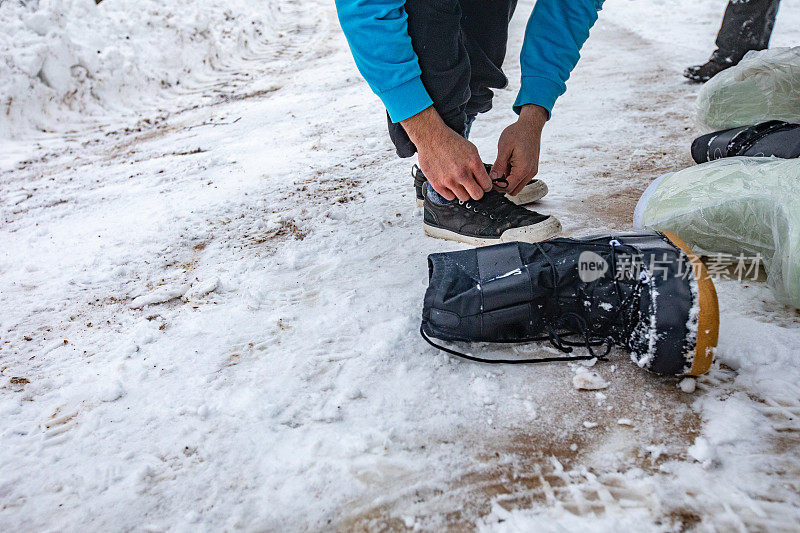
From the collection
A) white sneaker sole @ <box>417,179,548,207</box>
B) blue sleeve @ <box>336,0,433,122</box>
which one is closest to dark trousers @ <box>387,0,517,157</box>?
blue sleeve @ <box>336,0,433,122</box>

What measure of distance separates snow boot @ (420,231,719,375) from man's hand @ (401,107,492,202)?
0.72ft

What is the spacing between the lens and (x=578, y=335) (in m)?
1.22

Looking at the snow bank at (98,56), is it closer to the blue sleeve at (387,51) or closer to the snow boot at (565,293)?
the blue sleeve at (387,51)

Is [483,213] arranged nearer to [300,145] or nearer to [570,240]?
[570,240]

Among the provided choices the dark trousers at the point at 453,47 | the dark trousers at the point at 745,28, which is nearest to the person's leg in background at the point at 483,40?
the dark trousers at the point at 453,47

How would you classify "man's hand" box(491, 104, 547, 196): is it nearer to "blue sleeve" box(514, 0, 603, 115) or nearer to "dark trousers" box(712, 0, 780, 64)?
"blue sleeve" box(514, 0, 603, 115)

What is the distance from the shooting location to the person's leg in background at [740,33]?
2916 mm

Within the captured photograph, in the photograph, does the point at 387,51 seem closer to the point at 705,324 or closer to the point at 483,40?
the point at 483,40

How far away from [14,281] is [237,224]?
2.45ft

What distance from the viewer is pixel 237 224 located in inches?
76.7

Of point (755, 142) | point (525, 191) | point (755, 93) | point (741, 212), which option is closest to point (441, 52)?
point (525, 191)

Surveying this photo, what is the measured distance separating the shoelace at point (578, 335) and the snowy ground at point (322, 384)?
29 millimetres

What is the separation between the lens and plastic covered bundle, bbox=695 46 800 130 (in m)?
2.02

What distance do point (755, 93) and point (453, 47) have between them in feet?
4.72
